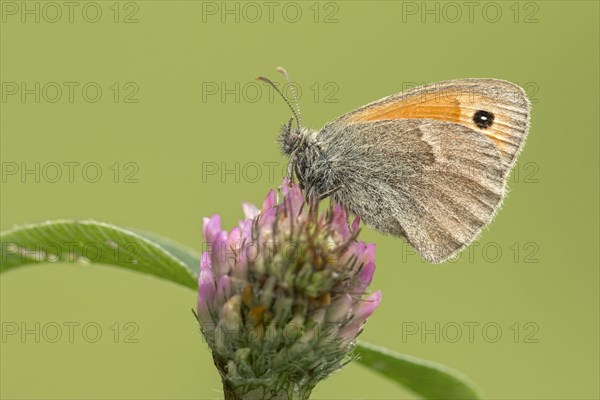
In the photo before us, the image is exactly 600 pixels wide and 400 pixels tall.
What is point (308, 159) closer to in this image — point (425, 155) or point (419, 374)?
point (425, 155)

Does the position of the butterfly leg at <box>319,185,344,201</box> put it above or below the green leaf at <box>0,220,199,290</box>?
above

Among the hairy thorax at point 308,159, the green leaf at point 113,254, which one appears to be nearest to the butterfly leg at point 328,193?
the hairy thorax at point 308,159

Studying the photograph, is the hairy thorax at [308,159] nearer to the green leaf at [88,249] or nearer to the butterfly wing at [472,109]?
the butterfly wing at [472,109]

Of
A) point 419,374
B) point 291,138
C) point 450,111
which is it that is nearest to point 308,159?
point 291,138

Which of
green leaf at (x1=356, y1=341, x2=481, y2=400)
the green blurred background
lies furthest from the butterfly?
the green blurred background

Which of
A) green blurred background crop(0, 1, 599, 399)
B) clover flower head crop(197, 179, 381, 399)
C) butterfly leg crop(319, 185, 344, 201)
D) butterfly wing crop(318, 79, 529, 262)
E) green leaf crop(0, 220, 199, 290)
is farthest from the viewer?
green blurred background crop(0, 1, 599, 399)

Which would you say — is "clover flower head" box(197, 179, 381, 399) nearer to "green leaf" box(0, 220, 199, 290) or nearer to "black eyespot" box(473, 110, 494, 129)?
"green leaf" box(0, 220, 199, 290)
